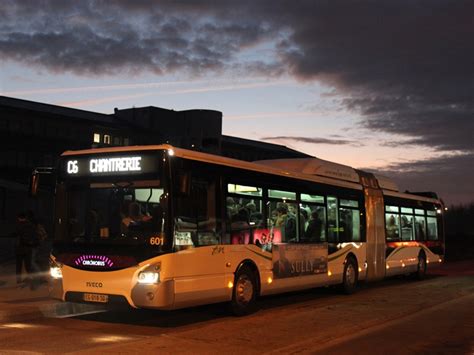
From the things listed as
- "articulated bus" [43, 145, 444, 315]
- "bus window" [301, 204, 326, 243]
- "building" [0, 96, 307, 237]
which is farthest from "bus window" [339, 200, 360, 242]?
"building" [0, 96, 307, 237]

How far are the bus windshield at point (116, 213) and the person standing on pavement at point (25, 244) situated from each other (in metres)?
4.21

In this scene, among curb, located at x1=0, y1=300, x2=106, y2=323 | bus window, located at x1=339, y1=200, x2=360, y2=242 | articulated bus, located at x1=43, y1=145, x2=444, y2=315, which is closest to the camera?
articulated bus, located at x1=43, y1=145, x2=444, y2=315

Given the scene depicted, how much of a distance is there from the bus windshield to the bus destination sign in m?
0.20

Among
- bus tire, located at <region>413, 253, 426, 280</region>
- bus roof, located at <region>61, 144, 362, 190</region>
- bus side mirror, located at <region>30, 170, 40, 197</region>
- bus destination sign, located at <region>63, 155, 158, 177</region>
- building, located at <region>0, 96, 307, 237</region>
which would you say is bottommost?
bus tire, located at <region>413, 253, 426, 280</region>

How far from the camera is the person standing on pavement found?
1442 cm

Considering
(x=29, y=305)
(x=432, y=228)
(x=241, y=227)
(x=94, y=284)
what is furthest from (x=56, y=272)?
(x=432, y=228)

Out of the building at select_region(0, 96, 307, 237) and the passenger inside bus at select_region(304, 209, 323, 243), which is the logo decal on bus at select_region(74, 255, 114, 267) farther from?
the building at select_region(0, 96, 307, 237)

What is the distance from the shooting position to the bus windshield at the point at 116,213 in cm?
982

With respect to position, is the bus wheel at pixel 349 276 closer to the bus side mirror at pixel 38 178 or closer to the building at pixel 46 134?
the bus side mirror at pixel 38 178

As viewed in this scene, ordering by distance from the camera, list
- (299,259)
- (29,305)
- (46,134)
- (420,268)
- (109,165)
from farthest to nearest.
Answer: (46,134) < (420,268) < (299,259) < (29,305) < (109,165)

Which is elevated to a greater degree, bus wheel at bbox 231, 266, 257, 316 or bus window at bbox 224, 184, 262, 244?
bus window at bbox 224, 184, 262, 244

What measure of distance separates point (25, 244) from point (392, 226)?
1078 centimetres

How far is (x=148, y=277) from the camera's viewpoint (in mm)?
9625

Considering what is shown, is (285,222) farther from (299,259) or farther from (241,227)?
Result: (241,227)
